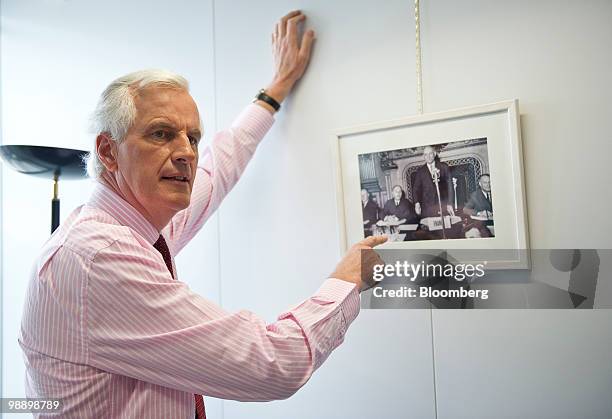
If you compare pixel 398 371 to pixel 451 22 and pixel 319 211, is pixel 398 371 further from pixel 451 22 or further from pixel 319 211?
pixel 451 22

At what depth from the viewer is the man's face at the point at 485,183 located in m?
1.18

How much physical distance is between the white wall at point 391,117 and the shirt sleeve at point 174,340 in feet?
1.65

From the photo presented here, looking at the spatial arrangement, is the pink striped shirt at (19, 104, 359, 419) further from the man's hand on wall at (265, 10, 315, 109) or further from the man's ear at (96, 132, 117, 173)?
the man's hand on wall at (265, 10, 315, 109)

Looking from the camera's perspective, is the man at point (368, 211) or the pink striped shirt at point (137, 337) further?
the man at point (368, 211)

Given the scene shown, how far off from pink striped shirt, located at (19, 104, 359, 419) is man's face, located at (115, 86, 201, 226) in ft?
0.35

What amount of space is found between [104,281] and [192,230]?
23.3 inches

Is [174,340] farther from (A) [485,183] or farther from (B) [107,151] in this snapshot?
(A) [485,183]

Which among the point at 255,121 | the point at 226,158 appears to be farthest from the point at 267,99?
the point at 226,158

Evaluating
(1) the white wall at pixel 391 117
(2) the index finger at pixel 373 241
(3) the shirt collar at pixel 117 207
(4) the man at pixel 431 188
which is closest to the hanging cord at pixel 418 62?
(1) the white wall at pixel 391 117

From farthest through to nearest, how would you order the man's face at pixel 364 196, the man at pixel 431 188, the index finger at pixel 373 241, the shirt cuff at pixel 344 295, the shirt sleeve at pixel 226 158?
1. the shirt sleeve at pixel 226 158
2. the man's face at pixel 364 196
3. the man at pixel 431 188
4. the index finger at pixel 373 241
5. the shirt cuff at pixel 344 295

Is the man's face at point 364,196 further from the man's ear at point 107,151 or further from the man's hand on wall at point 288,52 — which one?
the man's ear at point 107,151

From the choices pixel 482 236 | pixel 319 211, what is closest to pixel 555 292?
pixel 482 236

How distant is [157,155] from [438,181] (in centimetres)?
67

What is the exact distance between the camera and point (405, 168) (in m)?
1.28
